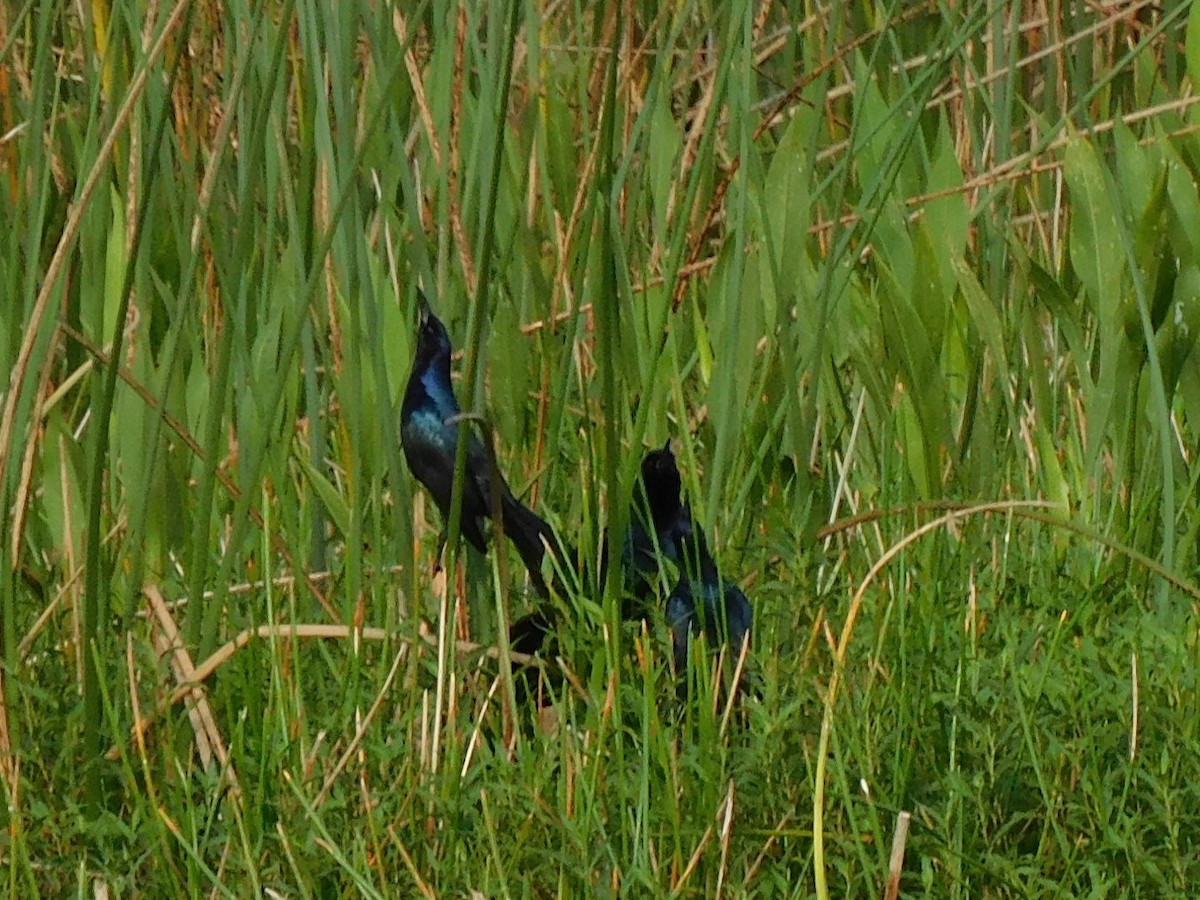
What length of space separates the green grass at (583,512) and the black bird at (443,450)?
3 centimetres

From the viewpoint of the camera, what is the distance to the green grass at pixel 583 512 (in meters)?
1.07

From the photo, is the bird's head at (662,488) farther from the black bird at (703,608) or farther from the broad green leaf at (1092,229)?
the broad green leaf at (1092,229)

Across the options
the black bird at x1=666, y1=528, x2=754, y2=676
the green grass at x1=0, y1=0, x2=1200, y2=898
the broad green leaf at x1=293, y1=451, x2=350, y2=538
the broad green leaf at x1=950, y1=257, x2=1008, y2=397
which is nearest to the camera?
the green grass at x1=0, y1=0, x2=1200, y2=898

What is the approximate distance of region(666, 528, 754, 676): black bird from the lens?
120 cm

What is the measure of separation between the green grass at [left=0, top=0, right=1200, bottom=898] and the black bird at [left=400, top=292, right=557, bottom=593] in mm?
27

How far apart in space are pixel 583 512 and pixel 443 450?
0.24 m

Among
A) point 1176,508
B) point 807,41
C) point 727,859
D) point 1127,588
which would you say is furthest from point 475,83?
point 727,859

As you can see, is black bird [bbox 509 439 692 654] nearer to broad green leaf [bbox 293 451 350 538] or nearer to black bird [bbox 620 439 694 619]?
black bird [bbox 620 439 694 619]

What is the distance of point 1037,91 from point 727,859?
185cm

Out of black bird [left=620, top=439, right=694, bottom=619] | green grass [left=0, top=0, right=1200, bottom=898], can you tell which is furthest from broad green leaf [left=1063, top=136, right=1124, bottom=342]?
black bird [left=620, top=439, right=694, bottom=619]

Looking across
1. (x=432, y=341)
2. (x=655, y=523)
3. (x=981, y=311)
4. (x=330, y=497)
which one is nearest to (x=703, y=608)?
(x=655, y=523)

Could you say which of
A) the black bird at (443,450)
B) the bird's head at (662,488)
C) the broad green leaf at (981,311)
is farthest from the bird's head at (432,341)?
the broad green leaf at (981,311)

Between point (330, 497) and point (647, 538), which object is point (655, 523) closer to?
point (647, 538)

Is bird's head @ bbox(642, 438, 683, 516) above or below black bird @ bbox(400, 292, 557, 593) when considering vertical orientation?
below
